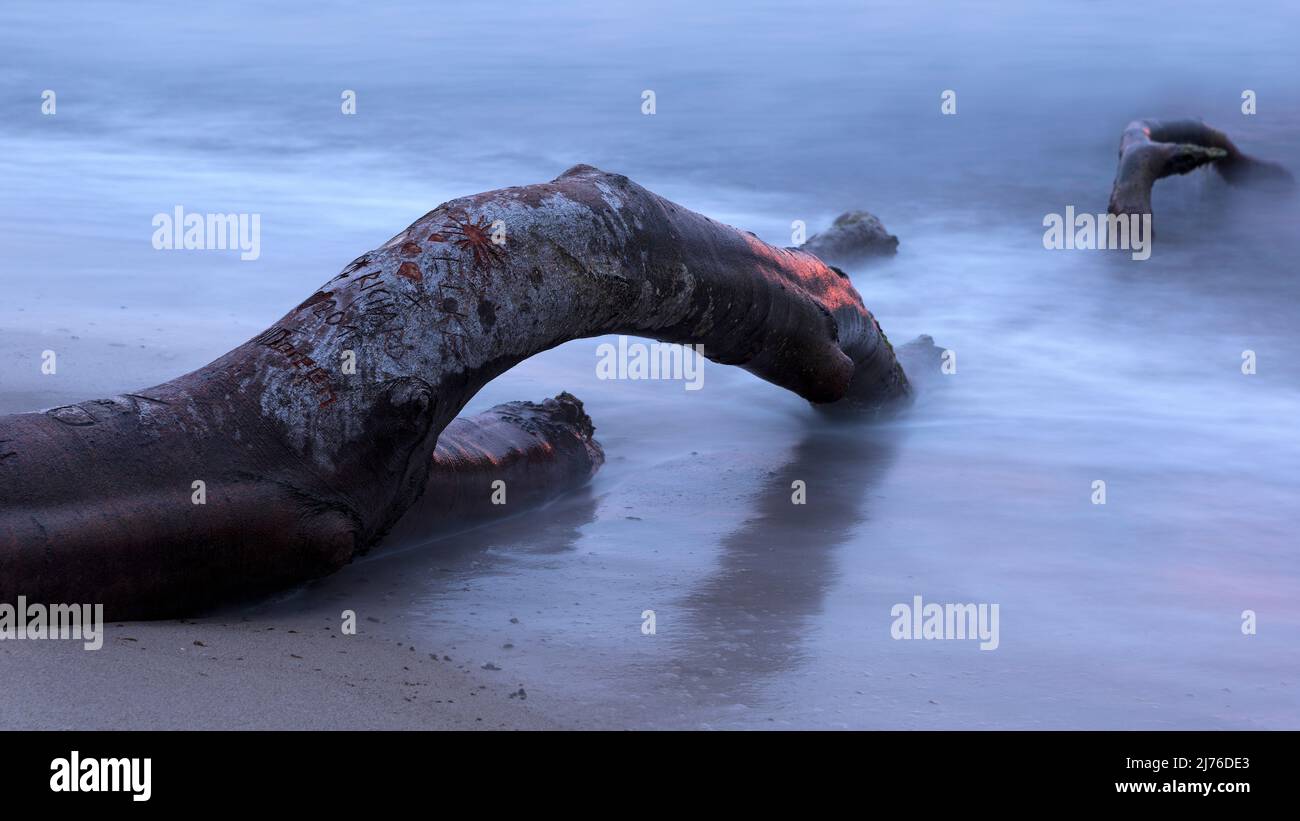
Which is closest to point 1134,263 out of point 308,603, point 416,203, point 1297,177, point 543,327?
point 1297,177

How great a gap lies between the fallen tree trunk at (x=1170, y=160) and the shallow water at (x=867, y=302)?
28 cm

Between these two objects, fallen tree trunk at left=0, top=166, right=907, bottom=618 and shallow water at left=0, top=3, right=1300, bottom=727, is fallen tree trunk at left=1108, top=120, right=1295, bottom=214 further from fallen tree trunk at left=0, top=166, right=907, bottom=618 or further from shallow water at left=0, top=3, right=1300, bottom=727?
fallen tree trunk at left=0, top=166, right=907, bottom=618

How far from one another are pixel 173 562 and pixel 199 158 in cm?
981

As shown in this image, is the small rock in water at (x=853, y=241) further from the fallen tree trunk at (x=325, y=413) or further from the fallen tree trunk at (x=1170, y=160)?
the fallen tree trunk at (x=325, y=413)

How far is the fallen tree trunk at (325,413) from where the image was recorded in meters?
2.85

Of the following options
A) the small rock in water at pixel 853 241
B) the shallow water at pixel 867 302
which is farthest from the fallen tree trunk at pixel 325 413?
the small rock in water at pixel 853 241

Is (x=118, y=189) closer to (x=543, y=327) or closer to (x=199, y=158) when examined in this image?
(x=199, y=158)

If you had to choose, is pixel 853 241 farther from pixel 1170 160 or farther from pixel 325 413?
pixel 325 413

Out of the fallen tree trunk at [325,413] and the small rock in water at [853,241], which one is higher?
the small rock in water at [853,241]

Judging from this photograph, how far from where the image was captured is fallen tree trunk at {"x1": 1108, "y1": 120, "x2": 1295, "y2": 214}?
8.89m

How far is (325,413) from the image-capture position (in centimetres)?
313

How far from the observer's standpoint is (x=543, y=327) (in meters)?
3.57

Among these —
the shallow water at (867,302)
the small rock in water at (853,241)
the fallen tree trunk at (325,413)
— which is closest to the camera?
the fallen tree trunk at (325,413)

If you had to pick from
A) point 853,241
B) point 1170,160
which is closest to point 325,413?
point 853,241
